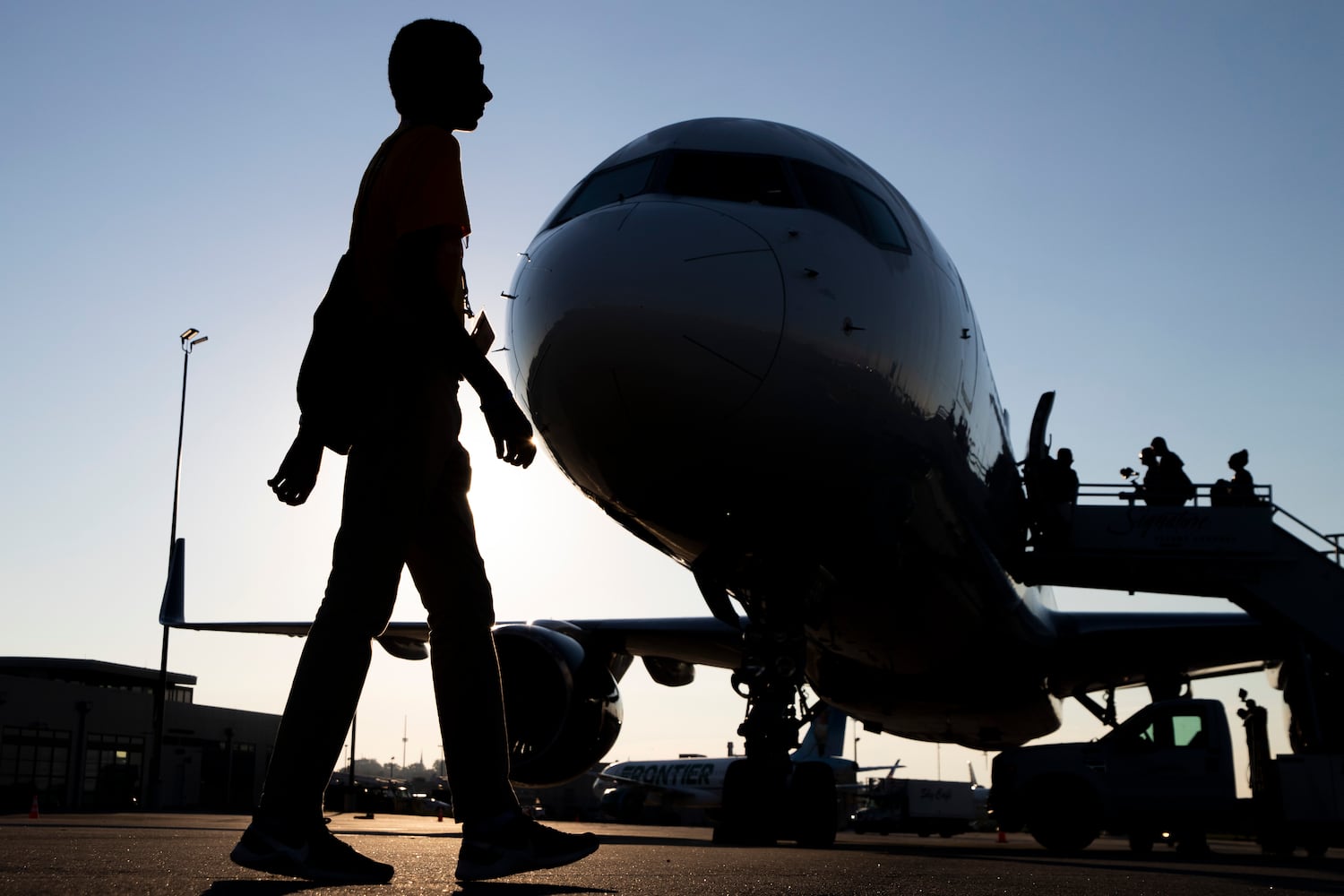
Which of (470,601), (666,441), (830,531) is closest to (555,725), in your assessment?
(830,531)

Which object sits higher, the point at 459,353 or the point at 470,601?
the point at 459,353

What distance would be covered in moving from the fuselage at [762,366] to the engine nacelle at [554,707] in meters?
2.37

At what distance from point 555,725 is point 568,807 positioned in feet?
181

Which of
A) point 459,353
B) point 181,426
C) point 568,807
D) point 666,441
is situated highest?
point 181,426

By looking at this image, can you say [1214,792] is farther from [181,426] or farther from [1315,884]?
[181,426]

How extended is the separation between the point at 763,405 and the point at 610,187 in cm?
191

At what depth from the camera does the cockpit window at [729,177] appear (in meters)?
7.51

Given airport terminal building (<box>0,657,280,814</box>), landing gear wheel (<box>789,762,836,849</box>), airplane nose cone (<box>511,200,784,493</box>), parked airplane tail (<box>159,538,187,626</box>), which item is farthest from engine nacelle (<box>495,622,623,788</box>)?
airport terminal building (<box>0,657,280,814</box>)

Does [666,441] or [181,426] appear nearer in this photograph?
[666,441]

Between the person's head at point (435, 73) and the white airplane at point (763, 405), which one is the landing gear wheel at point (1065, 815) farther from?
the person's head at point (435, 73)

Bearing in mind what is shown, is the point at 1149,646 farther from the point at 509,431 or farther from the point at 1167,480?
the point at 509,431

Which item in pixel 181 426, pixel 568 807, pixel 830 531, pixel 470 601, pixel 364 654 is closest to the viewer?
pixel 364 654

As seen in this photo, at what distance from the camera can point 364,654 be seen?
9.78ft

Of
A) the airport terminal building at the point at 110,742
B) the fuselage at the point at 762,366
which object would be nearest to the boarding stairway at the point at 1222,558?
the fuselage at the point at 762,366
